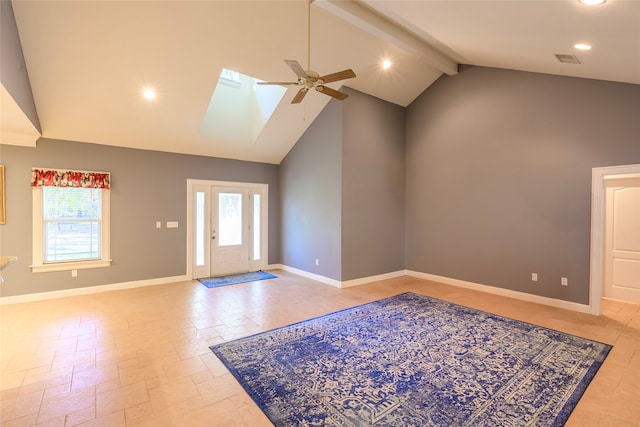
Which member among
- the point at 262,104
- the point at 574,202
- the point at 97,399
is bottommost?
the point at 97,399

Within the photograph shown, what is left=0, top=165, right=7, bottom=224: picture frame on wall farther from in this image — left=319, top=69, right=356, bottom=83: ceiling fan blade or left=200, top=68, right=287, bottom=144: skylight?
left=319, top=69, right=356, bottom=83: ceiling fan blade

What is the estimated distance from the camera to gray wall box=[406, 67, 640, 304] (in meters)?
4.22

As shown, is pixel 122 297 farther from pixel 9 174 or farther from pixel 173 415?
pixel 173 415

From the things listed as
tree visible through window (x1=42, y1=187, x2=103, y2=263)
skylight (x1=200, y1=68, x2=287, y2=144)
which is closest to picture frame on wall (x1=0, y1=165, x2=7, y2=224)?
tree visible through window (x1=42, y1=187, x2=103, y2=263)

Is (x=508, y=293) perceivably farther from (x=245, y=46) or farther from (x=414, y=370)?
(x=245, y=46)

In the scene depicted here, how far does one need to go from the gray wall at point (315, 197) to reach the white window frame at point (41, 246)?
3444 millimetres

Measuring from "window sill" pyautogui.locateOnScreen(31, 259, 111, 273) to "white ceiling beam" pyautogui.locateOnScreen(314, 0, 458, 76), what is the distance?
5308 millimetres

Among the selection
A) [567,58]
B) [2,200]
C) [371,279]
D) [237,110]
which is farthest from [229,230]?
[567,58]

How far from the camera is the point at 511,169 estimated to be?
5016mm

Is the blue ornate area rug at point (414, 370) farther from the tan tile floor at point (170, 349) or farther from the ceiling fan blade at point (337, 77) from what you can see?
the ceiling fan blade at point (337, 77)

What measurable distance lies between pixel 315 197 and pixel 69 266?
4.38 meters

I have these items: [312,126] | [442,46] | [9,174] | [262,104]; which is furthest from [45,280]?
[442,46]

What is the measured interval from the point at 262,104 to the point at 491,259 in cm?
510

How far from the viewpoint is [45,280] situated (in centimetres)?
484
